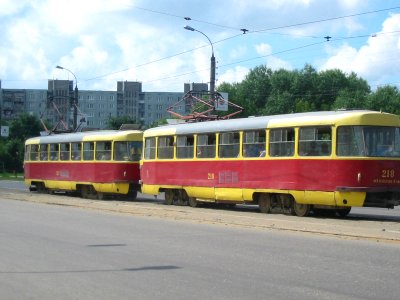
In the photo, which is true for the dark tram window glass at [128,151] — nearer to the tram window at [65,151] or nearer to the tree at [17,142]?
the tram window at [65,151]

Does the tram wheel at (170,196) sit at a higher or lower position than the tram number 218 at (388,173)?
lower

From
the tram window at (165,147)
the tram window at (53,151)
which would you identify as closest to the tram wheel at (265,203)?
the tram window at (165,147)

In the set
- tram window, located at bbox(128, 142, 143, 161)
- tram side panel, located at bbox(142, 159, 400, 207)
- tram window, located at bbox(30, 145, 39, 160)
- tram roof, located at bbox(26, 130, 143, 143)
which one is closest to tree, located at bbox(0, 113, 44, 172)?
tram window, located at bbox(30, 145, 39, 160)

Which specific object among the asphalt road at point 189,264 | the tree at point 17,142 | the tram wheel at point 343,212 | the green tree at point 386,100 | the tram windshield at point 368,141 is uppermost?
the green tree at point 386,100

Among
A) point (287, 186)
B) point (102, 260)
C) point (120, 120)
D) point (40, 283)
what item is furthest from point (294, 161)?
point (120, 120)

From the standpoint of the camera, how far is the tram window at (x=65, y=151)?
31.7 m

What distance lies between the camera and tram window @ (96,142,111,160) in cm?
2833

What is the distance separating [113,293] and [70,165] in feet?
78.9

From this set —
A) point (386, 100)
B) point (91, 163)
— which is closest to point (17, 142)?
point (386, 100)

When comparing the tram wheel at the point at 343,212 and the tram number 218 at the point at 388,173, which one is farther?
the tram wheel at the point at 343,212

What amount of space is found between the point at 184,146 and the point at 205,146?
1.29m

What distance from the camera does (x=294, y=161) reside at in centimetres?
1833

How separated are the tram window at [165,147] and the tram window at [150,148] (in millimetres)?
455

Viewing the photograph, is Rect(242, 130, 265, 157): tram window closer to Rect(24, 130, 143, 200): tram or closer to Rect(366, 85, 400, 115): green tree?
Rect(24, 130, 143, 200): tram
